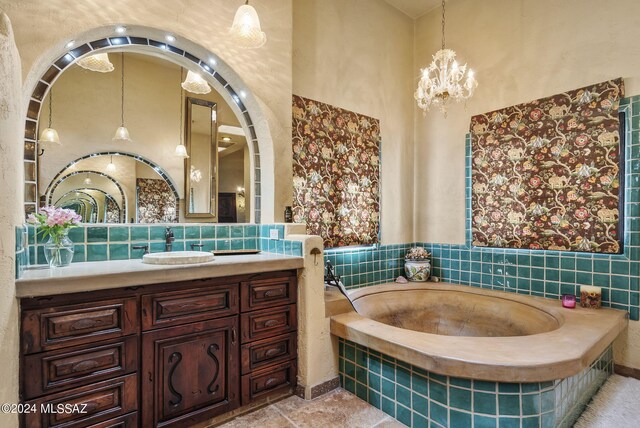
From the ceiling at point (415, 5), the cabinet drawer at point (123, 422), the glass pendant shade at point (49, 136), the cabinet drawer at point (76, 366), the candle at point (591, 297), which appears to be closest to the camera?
the cabinet drawer at point (76, 366)

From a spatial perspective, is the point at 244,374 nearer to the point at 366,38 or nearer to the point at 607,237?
the point at 607,237

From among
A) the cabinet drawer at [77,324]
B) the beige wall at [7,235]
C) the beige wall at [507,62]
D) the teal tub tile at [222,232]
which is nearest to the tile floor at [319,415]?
the cabinet drawer at [77,324]

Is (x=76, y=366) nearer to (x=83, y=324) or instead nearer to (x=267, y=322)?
(x=83, y=324)

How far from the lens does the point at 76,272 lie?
5.15ft

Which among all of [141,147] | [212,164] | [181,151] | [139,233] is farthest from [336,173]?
[139,233]

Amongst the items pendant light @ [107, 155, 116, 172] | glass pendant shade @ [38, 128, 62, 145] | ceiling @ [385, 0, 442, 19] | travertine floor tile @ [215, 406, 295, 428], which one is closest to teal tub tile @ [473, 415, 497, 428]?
travertine floor tile @ [215, 406, 295, 428]

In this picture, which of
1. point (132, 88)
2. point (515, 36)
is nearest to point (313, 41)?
point (132, 88)

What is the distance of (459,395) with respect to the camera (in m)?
1.72

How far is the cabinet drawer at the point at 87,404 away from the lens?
4.73ft

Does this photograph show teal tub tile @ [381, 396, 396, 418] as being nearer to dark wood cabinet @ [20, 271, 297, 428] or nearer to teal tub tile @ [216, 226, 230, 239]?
dark wood cabinet @ [20, 271, 297, 428]

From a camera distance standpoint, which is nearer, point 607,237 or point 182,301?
point 182,301

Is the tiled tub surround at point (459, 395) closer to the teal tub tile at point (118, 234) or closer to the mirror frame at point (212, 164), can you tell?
the mirror frame at point (212, 164)

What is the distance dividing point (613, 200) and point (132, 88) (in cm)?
365

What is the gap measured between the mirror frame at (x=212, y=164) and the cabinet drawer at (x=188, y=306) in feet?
2.52
